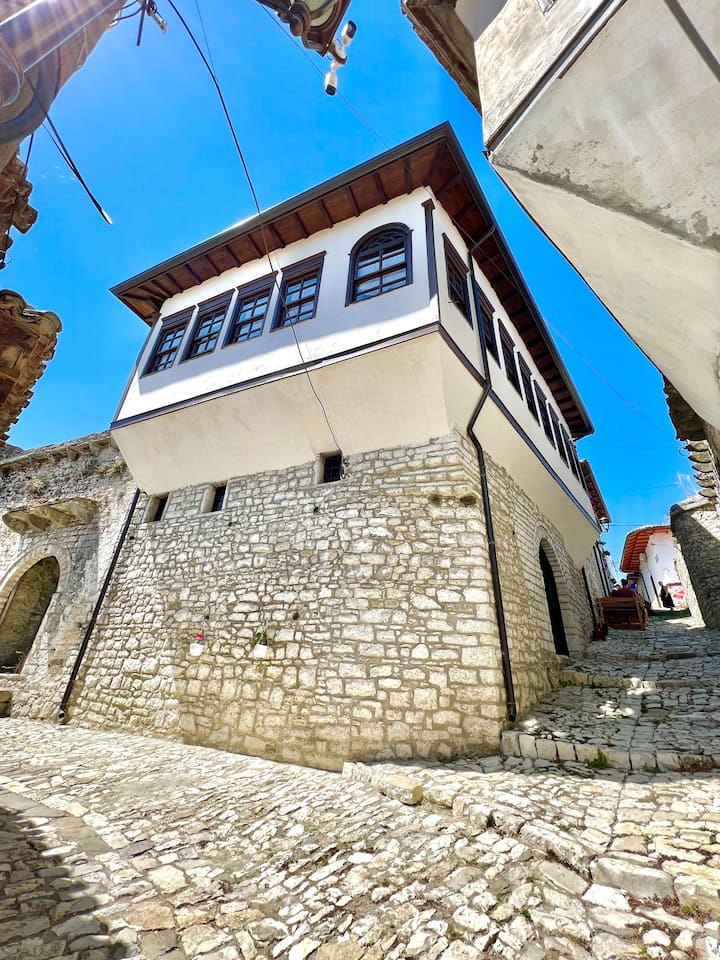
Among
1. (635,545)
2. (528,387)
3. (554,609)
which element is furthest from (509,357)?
(635,545)

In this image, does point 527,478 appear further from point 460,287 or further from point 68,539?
point 68,539

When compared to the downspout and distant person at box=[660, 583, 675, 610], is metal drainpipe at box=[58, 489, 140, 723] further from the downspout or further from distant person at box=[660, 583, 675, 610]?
distant person at box=[660, 583, 675, 610]

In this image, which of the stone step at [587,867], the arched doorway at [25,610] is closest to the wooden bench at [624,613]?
the stone step at [587,867]

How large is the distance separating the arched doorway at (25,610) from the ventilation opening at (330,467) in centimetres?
825

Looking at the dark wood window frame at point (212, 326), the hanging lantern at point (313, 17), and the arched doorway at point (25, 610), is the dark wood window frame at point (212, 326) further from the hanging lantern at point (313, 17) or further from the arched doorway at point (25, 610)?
the arched doorway at point (25, 610)

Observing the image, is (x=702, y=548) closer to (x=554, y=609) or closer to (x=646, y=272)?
(x=554, y=609)

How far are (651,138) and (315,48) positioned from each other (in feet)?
16.7

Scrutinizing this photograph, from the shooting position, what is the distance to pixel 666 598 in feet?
77.7

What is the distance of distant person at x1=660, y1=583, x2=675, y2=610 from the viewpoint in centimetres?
2322

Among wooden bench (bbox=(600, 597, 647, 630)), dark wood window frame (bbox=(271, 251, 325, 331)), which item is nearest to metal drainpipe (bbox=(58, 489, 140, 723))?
dark wood window frame (bbox=(271, 251, 325, 331))

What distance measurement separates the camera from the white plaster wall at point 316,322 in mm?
5492

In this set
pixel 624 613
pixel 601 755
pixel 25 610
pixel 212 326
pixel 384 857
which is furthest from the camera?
pixel 624 613

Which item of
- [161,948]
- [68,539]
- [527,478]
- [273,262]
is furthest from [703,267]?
[68,539]

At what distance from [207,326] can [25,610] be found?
27.5ft
